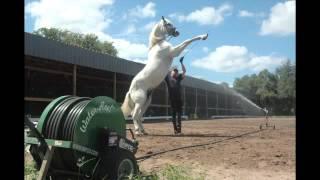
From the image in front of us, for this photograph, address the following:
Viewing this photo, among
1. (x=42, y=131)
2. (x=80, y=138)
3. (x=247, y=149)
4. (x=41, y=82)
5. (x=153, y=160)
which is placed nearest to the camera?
(x=80, y=138)

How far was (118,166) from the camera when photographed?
4422 mm

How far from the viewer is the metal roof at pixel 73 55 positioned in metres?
14.7

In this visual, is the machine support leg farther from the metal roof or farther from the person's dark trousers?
the metal roof

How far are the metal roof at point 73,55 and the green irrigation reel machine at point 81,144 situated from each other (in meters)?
9.41

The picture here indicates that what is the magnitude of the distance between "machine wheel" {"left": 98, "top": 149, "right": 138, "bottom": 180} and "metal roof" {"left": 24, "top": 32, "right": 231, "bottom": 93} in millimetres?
9746

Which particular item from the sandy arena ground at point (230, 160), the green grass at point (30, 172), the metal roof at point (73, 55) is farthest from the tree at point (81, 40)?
the green grass at point (30, 172)

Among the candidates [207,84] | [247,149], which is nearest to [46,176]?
[247,149]

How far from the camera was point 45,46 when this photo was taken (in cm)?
1529

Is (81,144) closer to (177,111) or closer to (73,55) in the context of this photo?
(177,111)

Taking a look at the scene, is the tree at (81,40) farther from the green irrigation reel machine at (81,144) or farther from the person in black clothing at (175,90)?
the green irrigation reel machine at (81,144)

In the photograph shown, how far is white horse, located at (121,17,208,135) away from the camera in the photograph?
10023mm

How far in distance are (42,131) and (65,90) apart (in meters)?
18.6

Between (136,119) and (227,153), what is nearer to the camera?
(227,153)
